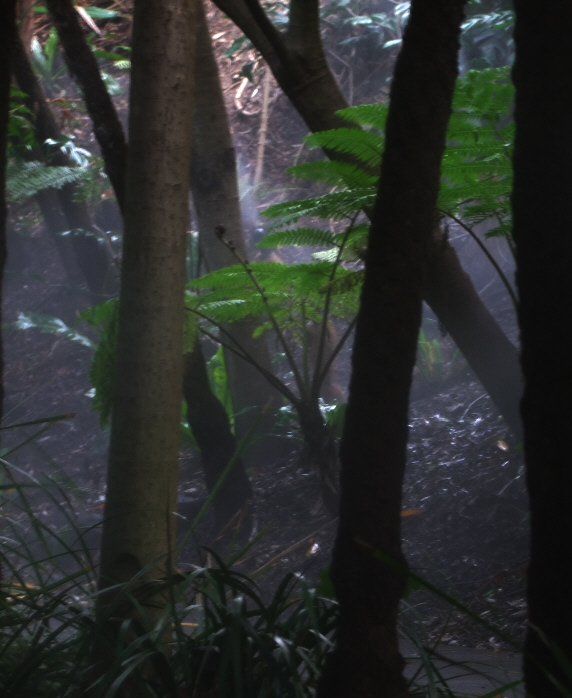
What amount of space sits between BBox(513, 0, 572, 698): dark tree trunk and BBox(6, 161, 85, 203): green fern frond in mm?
5094

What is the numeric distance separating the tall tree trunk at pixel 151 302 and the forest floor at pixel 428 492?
244mm

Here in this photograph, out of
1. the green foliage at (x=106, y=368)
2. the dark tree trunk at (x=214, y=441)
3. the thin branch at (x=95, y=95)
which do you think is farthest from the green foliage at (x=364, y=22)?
the green foliage at (x=106, y=368)

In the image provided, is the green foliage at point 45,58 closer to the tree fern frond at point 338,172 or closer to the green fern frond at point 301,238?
the green fern frond at point 301,238

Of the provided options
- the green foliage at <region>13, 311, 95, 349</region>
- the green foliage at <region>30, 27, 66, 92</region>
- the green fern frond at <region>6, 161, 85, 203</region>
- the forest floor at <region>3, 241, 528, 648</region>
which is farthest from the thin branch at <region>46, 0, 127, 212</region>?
the green foliage at <region>30, 27, 66, 92</region>

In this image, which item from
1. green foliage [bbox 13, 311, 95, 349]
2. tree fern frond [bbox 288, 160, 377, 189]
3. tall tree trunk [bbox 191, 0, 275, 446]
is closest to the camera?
tree fern frond [bbox 288, 160, 377, 189]

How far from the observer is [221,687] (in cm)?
127

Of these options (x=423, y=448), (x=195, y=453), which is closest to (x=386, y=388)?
(x=423, y=448)

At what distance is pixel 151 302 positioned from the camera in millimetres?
1833

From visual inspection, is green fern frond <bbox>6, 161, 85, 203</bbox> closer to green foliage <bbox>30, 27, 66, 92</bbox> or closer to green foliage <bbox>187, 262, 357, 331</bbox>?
green foliage <bbox>187, 262, 357, 331</bbox>

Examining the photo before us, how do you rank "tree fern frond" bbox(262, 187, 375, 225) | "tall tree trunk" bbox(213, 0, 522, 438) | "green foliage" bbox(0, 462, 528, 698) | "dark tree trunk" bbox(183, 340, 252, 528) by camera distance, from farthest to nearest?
"dark tree trunk" bbox(183, 340, 252, 528)
"tall tree trunk" bbox(213, 0, 522, 438)
"tree fern frond" bbox(262, 187, 375, 225)
"green foliage" bbox(0, 462, 528, 698)

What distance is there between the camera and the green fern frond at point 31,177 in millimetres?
5352

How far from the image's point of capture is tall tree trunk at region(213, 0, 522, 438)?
2859 millimetres

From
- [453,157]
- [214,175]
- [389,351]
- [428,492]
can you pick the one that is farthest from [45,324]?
[389,351]

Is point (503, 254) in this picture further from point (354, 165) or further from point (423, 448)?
point (354, 165)
